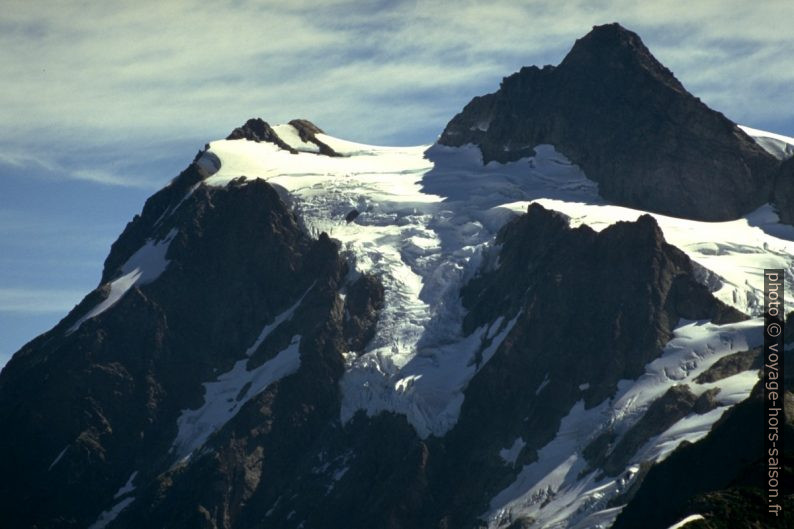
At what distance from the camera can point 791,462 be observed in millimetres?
199875

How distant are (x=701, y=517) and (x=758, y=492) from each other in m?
5.34

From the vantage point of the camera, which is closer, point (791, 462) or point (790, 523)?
point (790, 523)

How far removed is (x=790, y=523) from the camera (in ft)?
613

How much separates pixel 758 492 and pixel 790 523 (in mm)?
5744

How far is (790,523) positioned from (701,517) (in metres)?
6.59

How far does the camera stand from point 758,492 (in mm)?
192000

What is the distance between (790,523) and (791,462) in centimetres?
1370

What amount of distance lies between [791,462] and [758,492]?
28.9 feet

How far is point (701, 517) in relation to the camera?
190 m
